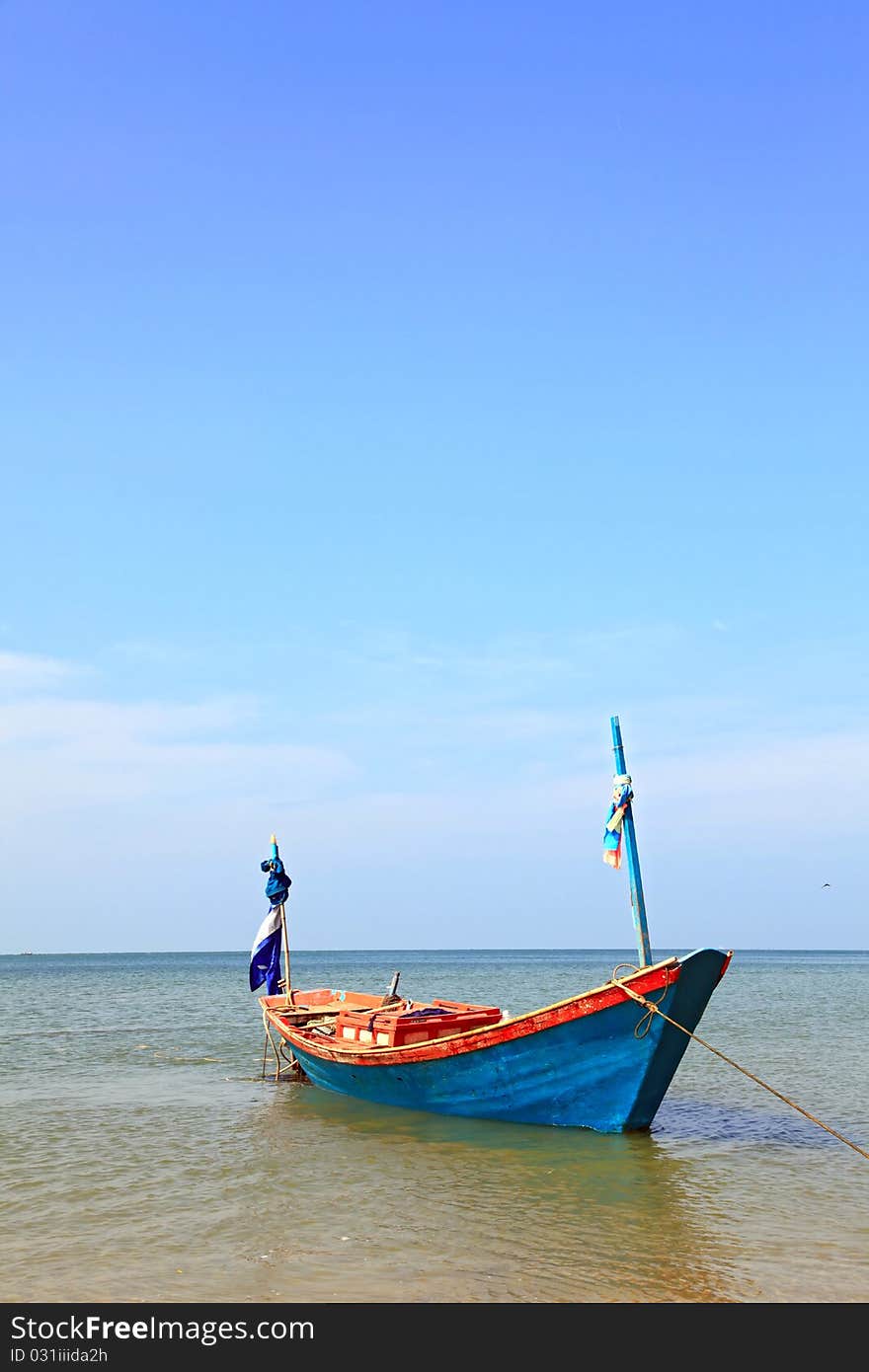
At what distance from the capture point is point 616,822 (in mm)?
17266

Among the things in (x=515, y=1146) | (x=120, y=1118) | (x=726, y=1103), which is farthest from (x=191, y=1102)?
(x=726, y=1103)

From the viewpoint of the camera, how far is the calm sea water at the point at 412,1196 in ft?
35.2

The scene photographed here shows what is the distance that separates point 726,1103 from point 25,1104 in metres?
16.0

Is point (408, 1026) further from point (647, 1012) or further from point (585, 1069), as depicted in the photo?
point (647, 1012)

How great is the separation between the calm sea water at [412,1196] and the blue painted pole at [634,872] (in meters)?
3.45

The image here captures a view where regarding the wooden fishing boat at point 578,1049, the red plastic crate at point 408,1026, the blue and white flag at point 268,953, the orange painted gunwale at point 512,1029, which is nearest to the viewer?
the orange painted gunwale at point 512,1029

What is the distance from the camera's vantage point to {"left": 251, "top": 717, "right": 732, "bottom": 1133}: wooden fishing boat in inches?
640

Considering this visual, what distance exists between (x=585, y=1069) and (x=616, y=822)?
4.24m

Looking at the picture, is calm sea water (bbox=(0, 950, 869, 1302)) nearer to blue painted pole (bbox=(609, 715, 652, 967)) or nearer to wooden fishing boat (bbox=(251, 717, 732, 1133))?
wooden fishing boat (bbox=(251, 717, 732, 1133))

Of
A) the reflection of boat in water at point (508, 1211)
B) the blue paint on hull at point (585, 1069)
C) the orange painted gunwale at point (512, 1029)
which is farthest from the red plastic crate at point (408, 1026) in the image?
the reflection of boat in water at point (508, 1211)

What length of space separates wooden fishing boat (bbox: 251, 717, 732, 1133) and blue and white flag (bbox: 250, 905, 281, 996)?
21.0ft

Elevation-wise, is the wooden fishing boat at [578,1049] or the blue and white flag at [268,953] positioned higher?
the blue and white flag at [268,953]

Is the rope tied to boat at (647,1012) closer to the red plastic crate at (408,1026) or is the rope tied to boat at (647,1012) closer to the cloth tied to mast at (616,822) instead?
the cloth tied to mast at (616,822)

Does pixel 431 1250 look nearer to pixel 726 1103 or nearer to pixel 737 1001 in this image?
pixel 726 1103
